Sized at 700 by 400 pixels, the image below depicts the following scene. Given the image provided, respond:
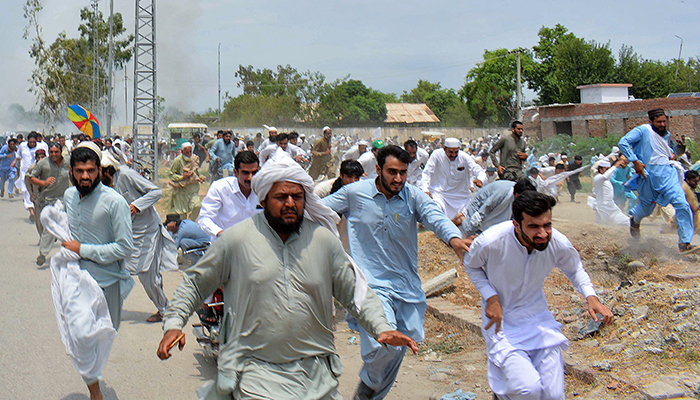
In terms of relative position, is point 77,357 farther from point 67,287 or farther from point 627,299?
point 627,299

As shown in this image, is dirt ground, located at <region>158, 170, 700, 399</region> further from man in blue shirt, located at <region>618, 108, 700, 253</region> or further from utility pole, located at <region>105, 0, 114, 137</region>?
utility pole, located at <region>105, 0, 114, 137</region>

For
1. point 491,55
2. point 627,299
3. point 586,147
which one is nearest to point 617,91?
point 586,147

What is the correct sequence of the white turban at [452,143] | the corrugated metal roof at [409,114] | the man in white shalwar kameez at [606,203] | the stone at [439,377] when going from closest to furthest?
the stone at [439,377] → the white turban at [452,143] → the man in white shalwar kameez at [606,203] → the corrugated metal roof at [409,114]

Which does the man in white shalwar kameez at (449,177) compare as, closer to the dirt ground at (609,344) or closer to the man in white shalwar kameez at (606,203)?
the dirt ground at (609,344)

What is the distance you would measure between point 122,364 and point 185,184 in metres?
5.82

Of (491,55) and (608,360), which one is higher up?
(491,55)

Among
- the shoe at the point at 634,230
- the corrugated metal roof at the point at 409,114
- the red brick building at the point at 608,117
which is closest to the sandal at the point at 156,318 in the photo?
the shoe at the point at 634,230

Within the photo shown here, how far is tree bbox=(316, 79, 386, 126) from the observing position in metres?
60.8

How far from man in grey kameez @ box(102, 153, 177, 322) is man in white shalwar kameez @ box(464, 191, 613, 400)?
4082 millimetres

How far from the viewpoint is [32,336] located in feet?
21.2

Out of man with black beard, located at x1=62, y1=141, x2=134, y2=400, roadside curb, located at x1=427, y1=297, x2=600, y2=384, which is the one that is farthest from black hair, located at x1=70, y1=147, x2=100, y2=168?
roadside curb, located at x1=427, y1=297, x2=600, y2=384

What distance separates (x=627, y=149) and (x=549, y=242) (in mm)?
5262

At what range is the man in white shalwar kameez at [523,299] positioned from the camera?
353 centimetres

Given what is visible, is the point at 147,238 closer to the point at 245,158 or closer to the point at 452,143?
the point at 245,158
